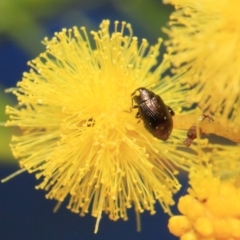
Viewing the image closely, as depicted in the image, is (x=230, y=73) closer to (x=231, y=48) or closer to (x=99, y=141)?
(x=231, y=48)

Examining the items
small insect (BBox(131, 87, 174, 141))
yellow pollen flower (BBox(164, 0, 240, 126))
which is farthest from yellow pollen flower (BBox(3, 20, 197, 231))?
yellow pollen flower (BBox(164, 0, 240, 126))

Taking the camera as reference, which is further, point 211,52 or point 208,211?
point 208,211

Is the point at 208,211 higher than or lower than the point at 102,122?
lower

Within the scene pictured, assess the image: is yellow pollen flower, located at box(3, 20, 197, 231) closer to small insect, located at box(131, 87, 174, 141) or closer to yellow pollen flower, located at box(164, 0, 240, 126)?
small insect, located at box(131, 87, 174, 141)

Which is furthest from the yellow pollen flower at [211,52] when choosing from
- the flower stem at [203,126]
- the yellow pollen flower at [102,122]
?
the yellow pollen flower at [102,122]

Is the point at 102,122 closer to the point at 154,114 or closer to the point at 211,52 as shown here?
the point at 154,114

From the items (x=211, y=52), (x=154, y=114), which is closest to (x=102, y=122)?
(x=154, y=114)
